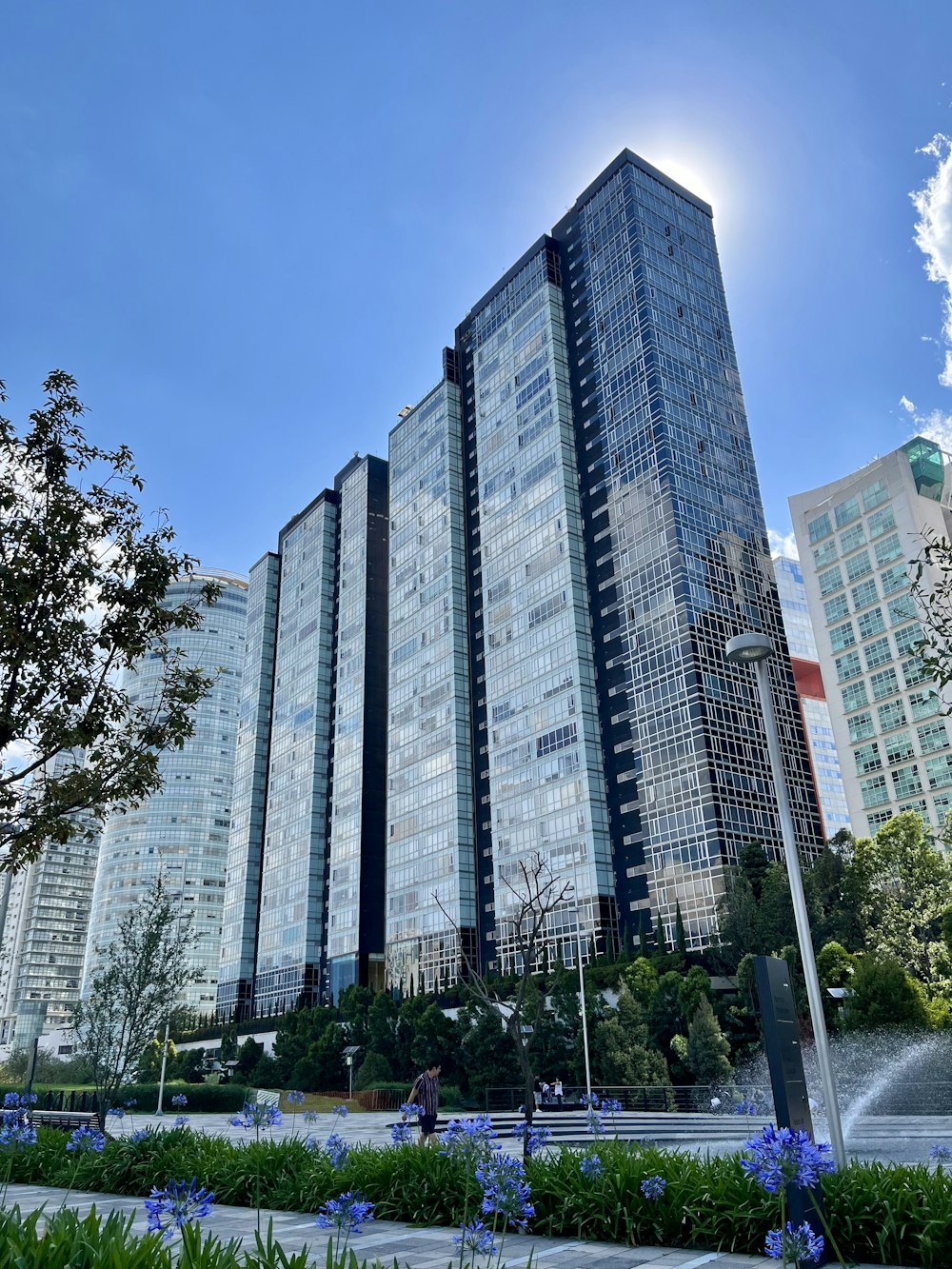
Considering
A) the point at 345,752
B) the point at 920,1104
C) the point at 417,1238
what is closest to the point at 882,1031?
the point at 920,1104

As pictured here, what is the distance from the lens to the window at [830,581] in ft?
332

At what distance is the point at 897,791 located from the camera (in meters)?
90.2

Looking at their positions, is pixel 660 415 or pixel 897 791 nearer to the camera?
pixel 660 415

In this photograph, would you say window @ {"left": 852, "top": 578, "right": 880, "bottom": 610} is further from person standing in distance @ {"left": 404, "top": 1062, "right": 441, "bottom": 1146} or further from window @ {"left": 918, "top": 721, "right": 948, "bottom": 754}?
person standing in distance @ {"left": 404, "top": 1062, "right": 441, "bottom": 1146}

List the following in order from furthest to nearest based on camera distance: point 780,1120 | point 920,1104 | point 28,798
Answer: point 920,1104 → point 28,798 → point 780,1120

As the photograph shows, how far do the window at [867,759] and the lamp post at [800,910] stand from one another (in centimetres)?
8506

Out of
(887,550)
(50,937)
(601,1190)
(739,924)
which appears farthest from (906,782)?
(50,937)

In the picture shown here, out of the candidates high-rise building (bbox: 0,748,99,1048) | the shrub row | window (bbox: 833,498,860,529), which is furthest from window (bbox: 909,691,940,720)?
high-rise building (bbox: 0,748,99,1048)

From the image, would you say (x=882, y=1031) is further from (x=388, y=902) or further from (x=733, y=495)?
(x=388, y=902)

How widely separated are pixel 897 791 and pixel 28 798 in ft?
296

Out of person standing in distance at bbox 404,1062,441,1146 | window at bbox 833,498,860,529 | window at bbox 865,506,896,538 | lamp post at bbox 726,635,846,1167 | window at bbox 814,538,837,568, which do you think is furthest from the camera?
window at bbox 814,538,837,568

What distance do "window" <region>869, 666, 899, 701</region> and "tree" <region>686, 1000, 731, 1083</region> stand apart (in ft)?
180

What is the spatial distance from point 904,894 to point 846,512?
5613 centimetres

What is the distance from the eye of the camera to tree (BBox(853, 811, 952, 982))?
172 ft
